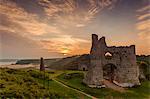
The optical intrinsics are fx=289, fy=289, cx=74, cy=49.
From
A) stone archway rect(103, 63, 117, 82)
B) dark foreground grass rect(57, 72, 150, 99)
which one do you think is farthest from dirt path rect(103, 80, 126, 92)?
stone archway rect(103, 63, 117, 82)

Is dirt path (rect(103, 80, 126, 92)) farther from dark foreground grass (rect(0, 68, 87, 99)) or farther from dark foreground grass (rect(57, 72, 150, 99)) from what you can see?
dark foreground grass (rect(0, 68, 87, 99))

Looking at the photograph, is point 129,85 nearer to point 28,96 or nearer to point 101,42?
point 101,42

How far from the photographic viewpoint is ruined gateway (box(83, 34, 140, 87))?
133 ft

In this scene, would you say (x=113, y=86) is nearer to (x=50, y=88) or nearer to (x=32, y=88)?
(x=50, y=88)

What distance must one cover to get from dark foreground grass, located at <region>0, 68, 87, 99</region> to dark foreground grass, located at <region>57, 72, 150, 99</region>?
3.72 m

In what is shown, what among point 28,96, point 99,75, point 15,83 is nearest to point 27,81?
point 15,83

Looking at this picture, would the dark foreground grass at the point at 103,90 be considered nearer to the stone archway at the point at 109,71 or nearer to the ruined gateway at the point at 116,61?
the ruined gateway at the point at 116,61

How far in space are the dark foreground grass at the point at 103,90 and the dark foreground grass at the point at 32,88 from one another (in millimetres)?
3719

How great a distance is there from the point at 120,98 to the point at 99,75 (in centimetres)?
576

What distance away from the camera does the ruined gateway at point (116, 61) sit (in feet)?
133

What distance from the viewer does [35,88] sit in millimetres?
30281

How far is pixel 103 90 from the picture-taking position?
124 feet

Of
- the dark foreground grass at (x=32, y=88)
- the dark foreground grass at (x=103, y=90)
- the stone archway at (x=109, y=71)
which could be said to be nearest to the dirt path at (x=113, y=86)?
the dark foreground grass at (x=103, y=90)

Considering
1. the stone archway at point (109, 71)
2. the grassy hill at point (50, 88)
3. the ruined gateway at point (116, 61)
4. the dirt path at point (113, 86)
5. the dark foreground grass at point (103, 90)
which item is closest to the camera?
the grassy hill at point (50, 88)
